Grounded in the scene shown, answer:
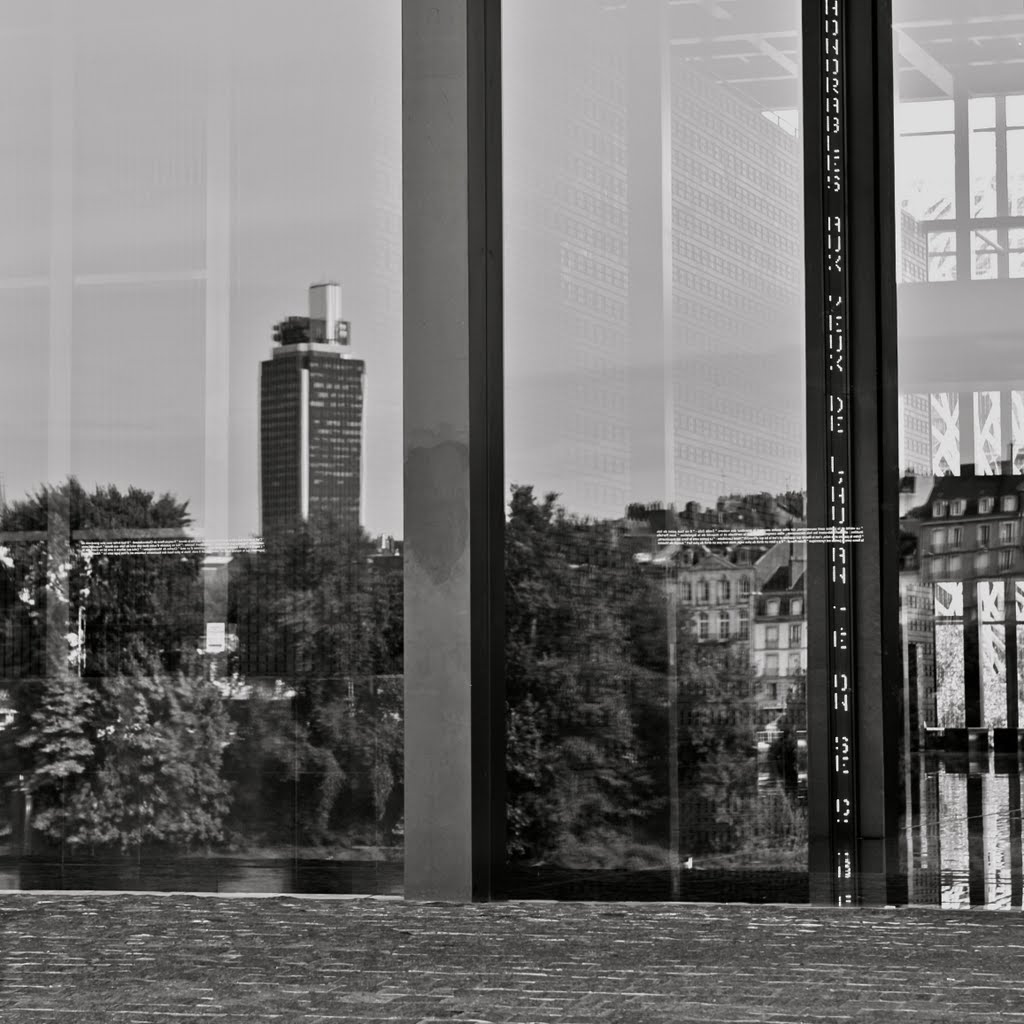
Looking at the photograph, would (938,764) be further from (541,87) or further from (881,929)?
(541,87)

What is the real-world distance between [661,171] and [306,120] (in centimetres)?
126

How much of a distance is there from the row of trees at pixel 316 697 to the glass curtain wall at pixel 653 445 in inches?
0.5

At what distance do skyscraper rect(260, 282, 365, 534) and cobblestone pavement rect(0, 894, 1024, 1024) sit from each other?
4.30ft

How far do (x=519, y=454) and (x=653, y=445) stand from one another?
44cm

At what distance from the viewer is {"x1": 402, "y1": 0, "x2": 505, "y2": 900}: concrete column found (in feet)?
16.5

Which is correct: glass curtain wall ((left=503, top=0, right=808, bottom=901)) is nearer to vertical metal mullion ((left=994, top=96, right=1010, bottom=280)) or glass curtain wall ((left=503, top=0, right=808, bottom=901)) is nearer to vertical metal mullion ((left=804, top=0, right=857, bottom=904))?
vertical metal mullion ((left=804, top=0, right=857, bottom=904))

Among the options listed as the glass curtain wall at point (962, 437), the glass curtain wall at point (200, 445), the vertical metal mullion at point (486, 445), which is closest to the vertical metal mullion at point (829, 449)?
the glass curtain wall at point (962, 437)

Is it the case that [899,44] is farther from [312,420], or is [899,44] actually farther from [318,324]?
[312,420]

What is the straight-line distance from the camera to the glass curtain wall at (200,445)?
5414mm

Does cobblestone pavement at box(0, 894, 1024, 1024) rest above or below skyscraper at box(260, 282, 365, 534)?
below

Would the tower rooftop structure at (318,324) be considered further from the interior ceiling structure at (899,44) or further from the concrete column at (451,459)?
the interior ceiling structure at (899,44)

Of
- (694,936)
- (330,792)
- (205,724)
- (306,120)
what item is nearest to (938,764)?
(694,936)

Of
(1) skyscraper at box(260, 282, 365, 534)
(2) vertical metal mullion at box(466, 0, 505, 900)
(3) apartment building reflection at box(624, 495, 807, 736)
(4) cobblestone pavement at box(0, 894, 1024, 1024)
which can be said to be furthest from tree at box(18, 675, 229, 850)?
(3) apartment building reflection at box(624, 495, 807, 736)

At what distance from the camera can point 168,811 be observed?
555cm
